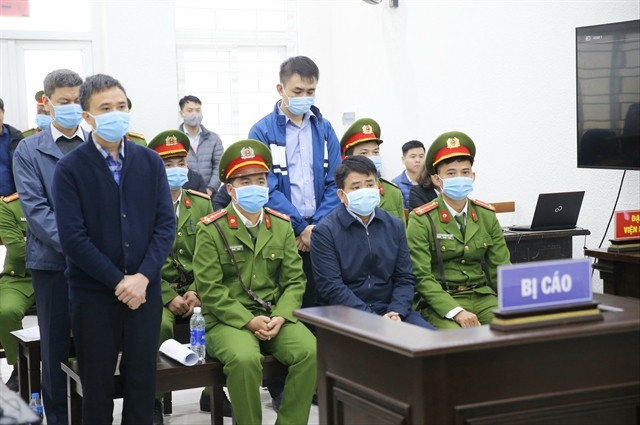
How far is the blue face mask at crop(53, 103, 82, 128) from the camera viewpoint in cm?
360

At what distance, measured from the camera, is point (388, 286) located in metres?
3.85

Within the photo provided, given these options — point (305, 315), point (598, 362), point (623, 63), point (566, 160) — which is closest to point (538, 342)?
point (598, 362)

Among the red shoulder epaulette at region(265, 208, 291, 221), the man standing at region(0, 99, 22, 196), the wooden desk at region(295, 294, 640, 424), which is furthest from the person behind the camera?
the man standing at region(0, 99, 22, 196)

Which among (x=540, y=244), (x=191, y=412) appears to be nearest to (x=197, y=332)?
(x=191, y=412)

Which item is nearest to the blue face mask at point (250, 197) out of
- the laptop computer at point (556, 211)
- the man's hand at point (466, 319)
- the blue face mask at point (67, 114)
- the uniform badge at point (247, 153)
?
the uniform badge at point (247, 153)

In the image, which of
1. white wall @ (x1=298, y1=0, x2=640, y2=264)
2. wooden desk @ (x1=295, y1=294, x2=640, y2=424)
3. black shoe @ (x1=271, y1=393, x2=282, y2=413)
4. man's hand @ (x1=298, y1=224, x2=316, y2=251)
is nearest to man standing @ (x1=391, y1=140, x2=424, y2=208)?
white wall @ (x1=298, y1=0, x2=640, y2=264)

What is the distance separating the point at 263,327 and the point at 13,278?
5.22 ft

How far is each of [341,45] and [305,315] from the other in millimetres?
6797

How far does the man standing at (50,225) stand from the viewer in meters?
3.52

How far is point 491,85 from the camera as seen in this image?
6434mm

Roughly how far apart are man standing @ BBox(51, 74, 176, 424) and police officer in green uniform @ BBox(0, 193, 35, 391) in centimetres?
140

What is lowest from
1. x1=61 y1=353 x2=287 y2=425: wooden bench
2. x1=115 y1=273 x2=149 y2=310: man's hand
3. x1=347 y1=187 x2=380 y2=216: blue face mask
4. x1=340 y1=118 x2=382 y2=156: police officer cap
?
x1=61 y1=353 x2=287 y2=425: wooden bench

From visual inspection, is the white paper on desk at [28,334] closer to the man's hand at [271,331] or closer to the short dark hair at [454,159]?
the man's hand at [271,331]

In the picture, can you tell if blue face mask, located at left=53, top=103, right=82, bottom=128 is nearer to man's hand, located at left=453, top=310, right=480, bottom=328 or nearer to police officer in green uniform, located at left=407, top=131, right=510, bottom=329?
police officer in green uniform, located at left=407, top=131, right=510, bottom=329
